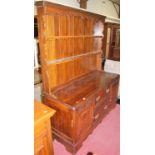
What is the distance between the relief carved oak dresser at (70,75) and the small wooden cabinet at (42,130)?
42 cm

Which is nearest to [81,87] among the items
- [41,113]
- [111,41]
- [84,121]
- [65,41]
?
[84,121]

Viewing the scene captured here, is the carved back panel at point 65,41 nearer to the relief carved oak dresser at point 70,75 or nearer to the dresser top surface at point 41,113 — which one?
the relief carved oak dresser at point 70,75

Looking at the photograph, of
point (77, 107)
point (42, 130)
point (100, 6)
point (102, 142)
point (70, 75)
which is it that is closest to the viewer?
point (42, 130)

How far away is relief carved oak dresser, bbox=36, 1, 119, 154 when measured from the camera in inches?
63.1

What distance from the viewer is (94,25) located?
2342 millimetres

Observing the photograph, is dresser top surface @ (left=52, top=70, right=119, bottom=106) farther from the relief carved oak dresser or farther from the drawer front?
the drawer front

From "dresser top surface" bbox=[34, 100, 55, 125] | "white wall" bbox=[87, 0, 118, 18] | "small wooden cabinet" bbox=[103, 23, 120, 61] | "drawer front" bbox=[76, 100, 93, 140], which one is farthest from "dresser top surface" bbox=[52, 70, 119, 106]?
"white wall" bbox=[87, 0, 118, 18]

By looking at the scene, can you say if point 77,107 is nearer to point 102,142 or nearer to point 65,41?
point 102,142

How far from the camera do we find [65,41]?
185cm

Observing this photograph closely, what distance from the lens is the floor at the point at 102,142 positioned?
1820 mm

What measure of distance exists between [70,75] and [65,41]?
0.51 m
